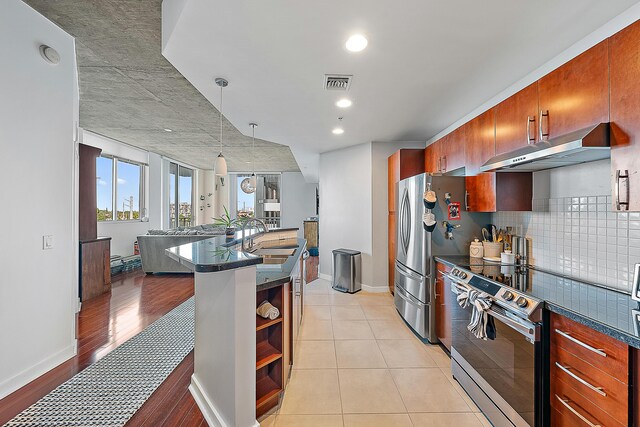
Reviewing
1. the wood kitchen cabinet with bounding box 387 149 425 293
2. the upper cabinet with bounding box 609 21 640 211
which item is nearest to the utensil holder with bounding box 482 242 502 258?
the upper cabinet with bounding box 609 21 640 211

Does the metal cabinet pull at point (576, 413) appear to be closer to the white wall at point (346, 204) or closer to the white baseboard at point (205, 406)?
the white baseboard at point (205, 406)

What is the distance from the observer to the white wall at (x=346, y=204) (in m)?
4.87

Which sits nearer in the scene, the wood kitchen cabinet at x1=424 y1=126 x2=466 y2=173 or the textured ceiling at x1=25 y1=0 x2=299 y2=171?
the textured ceiling at x1=25 y1=0 x2=299 y2=171

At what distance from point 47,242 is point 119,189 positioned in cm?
478

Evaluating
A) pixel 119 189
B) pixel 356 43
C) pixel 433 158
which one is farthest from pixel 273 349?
pixel 119 189

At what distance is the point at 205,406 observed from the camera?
76.0 inches

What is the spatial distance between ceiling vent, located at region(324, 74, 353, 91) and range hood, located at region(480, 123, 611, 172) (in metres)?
1.41

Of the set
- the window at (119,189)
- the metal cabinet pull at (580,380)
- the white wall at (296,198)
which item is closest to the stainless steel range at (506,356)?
the metal cabinet pull at (580,380)

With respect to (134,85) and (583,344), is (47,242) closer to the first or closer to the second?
(134,85)

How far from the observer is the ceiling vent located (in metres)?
2.46

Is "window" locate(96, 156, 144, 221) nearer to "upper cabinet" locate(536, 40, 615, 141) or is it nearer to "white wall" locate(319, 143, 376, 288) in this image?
"white wall" locate(319, 143, 376, 288)

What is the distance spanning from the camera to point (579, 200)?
2.04 metres

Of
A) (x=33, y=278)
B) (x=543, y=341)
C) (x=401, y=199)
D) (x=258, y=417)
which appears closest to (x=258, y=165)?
(x=401, y=199)

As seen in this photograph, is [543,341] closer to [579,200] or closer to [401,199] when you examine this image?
[579,200]
